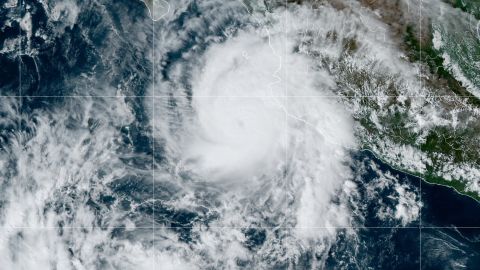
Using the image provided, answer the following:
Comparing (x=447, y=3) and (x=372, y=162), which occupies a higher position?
(x=447, y=3)

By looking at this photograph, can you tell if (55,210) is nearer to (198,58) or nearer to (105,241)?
(105,241)

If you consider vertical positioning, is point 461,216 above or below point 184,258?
below

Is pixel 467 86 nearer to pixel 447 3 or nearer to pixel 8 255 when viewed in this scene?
pixel 447 3

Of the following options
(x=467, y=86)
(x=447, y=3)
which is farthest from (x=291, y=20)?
(x=467, y=86)

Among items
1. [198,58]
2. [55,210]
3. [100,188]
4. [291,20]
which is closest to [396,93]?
[291,20]

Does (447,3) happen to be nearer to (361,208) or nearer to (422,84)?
(422,84)

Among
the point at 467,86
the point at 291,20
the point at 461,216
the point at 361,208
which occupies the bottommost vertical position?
the point at 461,216

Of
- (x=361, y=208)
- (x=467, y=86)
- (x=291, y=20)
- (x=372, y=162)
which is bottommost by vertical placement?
(x=361, y=208)
